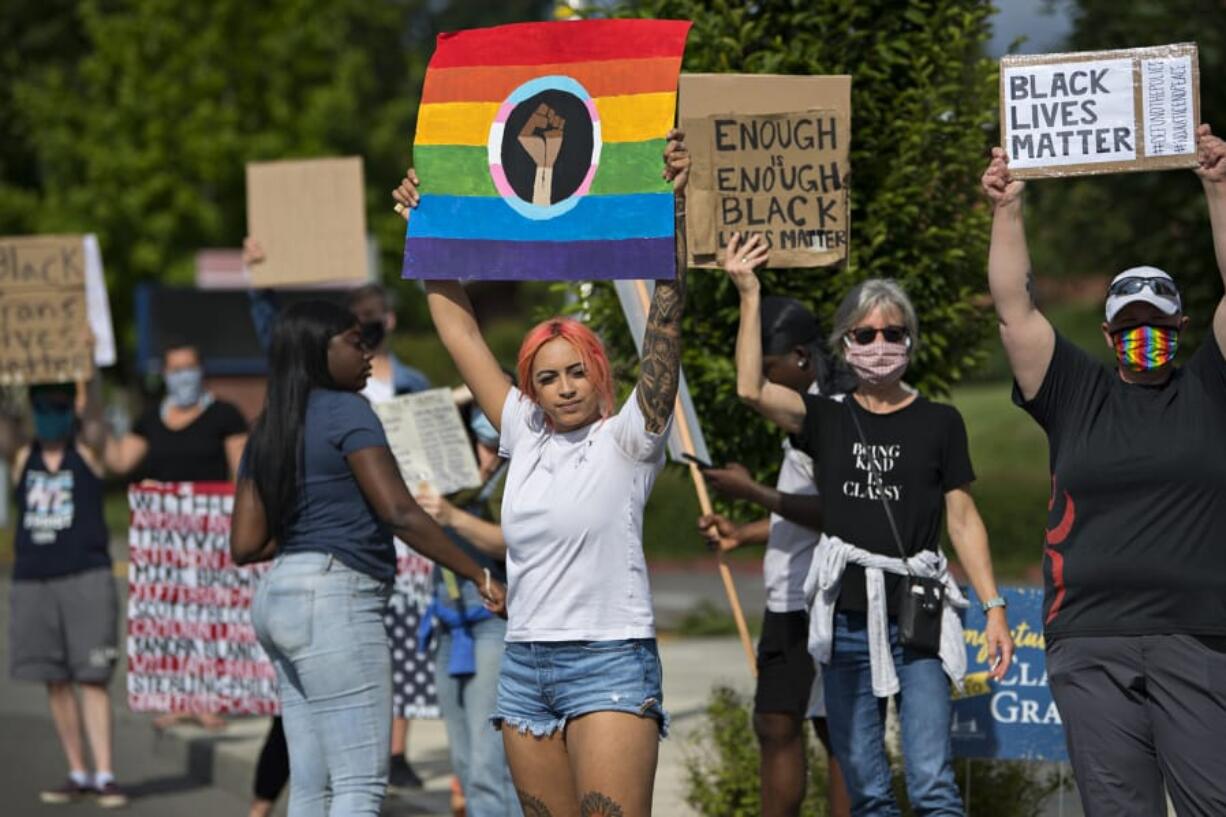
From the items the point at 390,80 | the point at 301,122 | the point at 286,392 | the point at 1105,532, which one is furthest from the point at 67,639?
the point at 390,80

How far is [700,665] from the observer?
13.5 metres

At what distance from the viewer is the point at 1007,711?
7023 millimetres

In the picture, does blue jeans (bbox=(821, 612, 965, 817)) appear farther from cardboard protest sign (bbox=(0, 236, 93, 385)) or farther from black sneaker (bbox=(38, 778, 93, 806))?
cardboard protest sign (bbox=(0, 236, 93, 385))

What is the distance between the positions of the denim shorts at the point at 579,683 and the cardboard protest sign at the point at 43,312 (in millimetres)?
5028

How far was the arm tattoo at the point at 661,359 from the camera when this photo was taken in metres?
5.14

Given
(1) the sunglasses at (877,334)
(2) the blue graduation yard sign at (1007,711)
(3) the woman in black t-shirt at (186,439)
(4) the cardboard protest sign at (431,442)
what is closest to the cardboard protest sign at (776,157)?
(1) the sunglasses at (877,334)

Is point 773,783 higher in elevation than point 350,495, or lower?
lower

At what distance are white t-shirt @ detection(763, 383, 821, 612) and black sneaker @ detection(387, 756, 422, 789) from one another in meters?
3.04

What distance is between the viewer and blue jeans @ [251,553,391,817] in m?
6.16

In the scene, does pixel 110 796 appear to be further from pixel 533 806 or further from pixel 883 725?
pixel 533 806

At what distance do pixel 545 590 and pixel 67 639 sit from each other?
4.90m

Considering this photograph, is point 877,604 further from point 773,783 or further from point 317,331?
point 317,331

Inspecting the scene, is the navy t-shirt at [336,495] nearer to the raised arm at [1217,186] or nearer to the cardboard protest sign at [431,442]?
the cardboard protest sign at [431,442]

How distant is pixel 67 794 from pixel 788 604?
4.37 m
